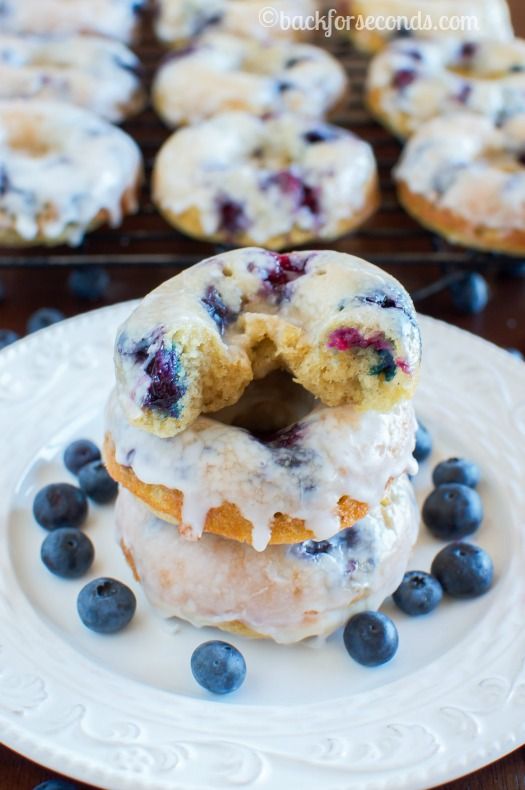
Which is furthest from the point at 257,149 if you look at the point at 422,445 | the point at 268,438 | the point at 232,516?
the point at 232,516

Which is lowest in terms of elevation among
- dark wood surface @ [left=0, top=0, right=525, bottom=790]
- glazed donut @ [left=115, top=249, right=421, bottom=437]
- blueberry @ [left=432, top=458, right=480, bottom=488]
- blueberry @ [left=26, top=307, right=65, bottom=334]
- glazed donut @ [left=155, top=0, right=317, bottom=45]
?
dark wood surface @ [left=0, top=0, right=525, bottom=790]

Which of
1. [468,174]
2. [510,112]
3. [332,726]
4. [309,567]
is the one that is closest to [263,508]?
[309,567]

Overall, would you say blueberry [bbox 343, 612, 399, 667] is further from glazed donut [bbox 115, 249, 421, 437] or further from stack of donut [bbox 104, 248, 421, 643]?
glazed donut [bbox 115, 249, 421, 437]

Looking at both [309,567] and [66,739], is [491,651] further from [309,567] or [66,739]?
[66,739]

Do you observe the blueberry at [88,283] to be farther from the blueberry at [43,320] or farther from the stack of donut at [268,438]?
the stack of donut at [268,438]

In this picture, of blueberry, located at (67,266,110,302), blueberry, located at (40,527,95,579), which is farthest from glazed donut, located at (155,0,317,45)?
blueberry, located at (40,527,95,579)

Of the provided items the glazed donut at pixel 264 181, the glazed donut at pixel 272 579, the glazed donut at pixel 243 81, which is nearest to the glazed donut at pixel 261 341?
the glazed donut at pixel 272 579
